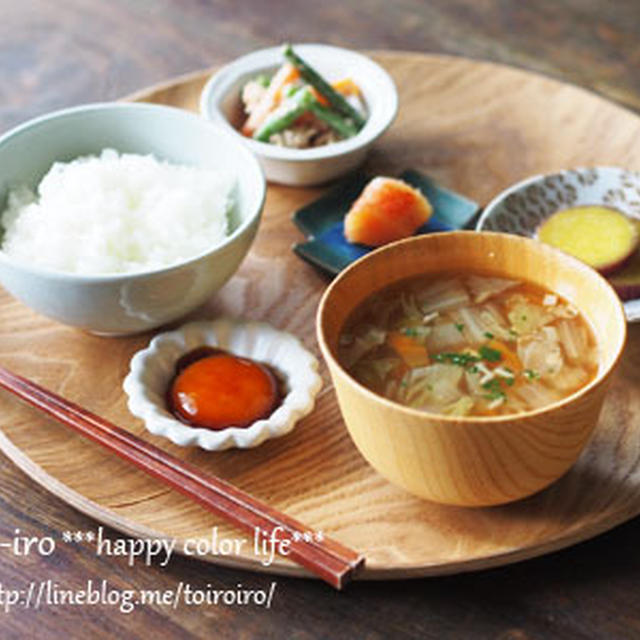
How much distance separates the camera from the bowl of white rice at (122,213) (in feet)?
6.12

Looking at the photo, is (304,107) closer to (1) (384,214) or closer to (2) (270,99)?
(2) (270,99)

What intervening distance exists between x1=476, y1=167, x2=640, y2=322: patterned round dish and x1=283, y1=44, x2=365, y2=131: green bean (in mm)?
422

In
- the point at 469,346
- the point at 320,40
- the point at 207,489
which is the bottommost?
the point at 320,40

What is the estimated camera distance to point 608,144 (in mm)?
2488

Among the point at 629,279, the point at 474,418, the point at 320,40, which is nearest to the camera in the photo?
the point at 474,418

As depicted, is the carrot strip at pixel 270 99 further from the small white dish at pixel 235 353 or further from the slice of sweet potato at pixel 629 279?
the slice of sweet potato at pixel 629 279

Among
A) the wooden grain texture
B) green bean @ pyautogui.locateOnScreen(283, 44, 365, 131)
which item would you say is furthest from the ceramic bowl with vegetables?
the wooden grain texture

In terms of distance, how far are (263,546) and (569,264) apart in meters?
0.65

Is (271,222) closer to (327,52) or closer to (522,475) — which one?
(327,52)

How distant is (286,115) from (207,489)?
42.4 inches

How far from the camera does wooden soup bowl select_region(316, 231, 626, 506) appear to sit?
147 cm

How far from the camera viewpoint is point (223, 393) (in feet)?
5.90

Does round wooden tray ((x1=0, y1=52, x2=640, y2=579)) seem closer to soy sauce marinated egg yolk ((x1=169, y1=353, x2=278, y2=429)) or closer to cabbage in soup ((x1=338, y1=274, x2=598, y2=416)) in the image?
soy sauce marinated egg yolk ((x1=169, y1=353, x2=278, y2=429))

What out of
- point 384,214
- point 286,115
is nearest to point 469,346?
point 384,214
